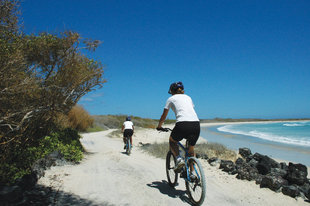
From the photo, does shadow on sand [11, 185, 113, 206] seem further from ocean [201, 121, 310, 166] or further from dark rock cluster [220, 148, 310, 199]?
ocean [201, 121, 310, 166]

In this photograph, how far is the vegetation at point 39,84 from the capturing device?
5.71 m

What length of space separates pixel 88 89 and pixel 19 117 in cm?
381

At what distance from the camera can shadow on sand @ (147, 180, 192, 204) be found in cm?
479

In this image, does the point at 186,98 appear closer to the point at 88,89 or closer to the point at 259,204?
the point at 259,204

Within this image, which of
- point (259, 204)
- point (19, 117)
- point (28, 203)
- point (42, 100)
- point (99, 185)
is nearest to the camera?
point (28, 203)

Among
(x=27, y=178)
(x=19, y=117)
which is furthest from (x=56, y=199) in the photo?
(x=19, y=117)

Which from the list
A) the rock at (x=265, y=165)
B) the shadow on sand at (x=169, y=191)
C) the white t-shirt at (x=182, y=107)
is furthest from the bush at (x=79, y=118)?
the white t-shirt at (x=182, y=107)

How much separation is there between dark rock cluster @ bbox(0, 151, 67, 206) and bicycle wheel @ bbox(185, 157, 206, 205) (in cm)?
Result: 282

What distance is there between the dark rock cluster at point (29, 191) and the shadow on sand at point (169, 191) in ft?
7.89

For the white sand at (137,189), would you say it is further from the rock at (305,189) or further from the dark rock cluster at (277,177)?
the rock at (305,189)

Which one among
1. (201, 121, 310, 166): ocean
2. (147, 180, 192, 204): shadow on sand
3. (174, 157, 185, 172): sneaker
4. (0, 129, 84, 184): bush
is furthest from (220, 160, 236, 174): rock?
(201, 121, 310, 166): ocean

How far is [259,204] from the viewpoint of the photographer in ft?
16.0

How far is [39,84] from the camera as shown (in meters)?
8.16

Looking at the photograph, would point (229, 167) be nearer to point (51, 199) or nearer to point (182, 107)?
point (182, 107)
